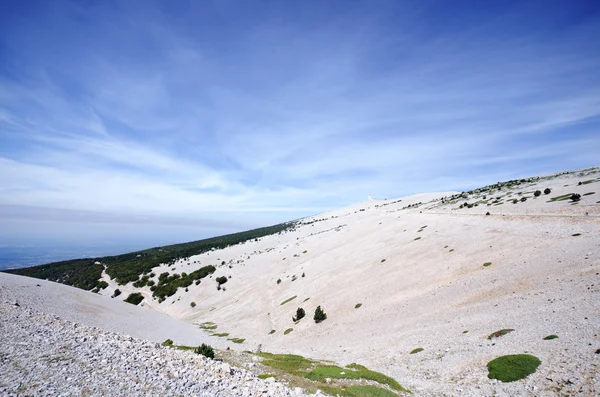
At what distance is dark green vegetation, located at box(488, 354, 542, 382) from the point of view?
17312 mm

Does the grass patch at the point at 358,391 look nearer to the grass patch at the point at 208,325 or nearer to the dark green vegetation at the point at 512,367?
the dark green vegetation at the point at 512,367

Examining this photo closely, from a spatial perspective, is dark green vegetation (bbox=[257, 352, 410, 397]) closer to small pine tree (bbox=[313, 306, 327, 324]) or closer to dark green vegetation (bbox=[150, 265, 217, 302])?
small pine tree (bbox=[313, 306, 327, 324])

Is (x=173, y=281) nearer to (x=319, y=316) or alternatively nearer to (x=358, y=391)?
(x=319, y=316)

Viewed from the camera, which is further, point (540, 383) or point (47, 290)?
point (47, 290)

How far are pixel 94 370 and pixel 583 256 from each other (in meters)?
42.7

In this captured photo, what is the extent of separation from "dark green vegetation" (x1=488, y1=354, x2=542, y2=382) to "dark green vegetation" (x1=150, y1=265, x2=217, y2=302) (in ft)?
270

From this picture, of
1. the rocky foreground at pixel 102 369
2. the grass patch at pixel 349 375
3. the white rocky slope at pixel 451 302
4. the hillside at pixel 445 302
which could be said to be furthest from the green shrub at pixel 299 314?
the rocky foreground at pixel 102 369

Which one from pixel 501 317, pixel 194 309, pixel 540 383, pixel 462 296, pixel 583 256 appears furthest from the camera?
pixel 194 309

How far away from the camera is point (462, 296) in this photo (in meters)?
33.4

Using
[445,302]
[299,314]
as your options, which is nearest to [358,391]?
[445,302]

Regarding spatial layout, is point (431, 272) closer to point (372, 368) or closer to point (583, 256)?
point (583, 256)

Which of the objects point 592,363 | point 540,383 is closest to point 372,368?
point 540,383

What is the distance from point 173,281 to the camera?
93.6 metres

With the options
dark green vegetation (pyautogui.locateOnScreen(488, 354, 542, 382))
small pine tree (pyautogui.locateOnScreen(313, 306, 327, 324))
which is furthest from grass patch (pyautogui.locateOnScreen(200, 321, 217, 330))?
dark green vegetation (pyautogui.locateOnScreen(488, 354, 542, 382))
